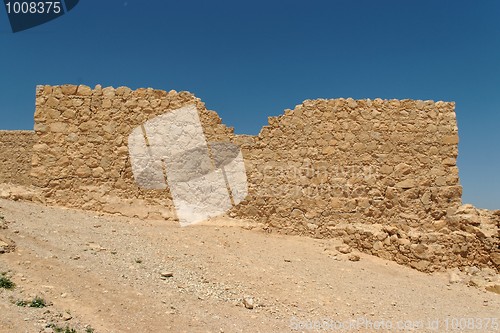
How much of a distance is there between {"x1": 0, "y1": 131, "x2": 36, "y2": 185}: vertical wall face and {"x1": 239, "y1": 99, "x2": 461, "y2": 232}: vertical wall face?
10.1 metres

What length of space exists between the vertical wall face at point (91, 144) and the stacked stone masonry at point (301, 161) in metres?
0.02

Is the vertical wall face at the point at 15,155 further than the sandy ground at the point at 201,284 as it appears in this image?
Yes

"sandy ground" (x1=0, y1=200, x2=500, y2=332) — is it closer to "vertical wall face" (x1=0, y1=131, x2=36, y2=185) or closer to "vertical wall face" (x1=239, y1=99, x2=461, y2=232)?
"vertical wall face" (x1=239, y1=99, x2=461, y2=232)

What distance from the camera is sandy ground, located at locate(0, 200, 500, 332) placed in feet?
16.4

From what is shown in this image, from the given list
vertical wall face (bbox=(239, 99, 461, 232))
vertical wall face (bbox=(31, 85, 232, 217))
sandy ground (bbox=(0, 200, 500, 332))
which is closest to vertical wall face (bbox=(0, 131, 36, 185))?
vertical wall face (bbox=(31, 85, 232, 217))

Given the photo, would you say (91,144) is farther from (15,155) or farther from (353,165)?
(15,155)

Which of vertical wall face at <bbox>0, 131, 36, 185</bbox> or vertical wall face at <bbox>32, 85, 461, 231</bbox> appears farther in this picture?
vertical wall face at <bbox>0, 131, 36, 185</bbox>

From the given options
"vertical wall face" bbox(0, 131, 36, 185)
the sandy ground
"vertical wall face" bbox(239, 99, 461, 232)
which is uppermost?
"vertical wall face" bbox(0, 131, 36, 185)

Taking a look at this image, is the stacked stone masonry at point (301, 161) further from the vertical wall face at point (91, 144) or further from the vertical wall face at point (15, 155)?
the vertical wall face at point (15, 155)

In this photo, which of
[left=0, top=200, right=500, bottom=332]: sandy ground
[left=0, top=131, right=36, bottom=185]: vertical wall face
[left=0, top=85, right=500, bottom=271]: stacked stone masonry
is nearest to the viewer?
[left=0, top=200, right=500, bottom=332]: sandy ground

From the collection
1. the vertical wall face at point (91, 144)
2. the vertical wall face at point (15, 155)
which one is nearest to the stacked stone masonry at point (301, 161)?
the vertical wall face at point (91, 144)

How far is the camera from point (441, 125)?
973 centimetres

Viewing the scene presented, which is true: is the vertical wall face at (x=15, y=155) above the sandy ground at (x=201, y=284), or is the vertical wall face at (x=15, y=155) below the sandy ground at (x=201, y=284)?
above

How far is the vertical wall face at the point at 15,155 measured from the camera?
52.0 ft
